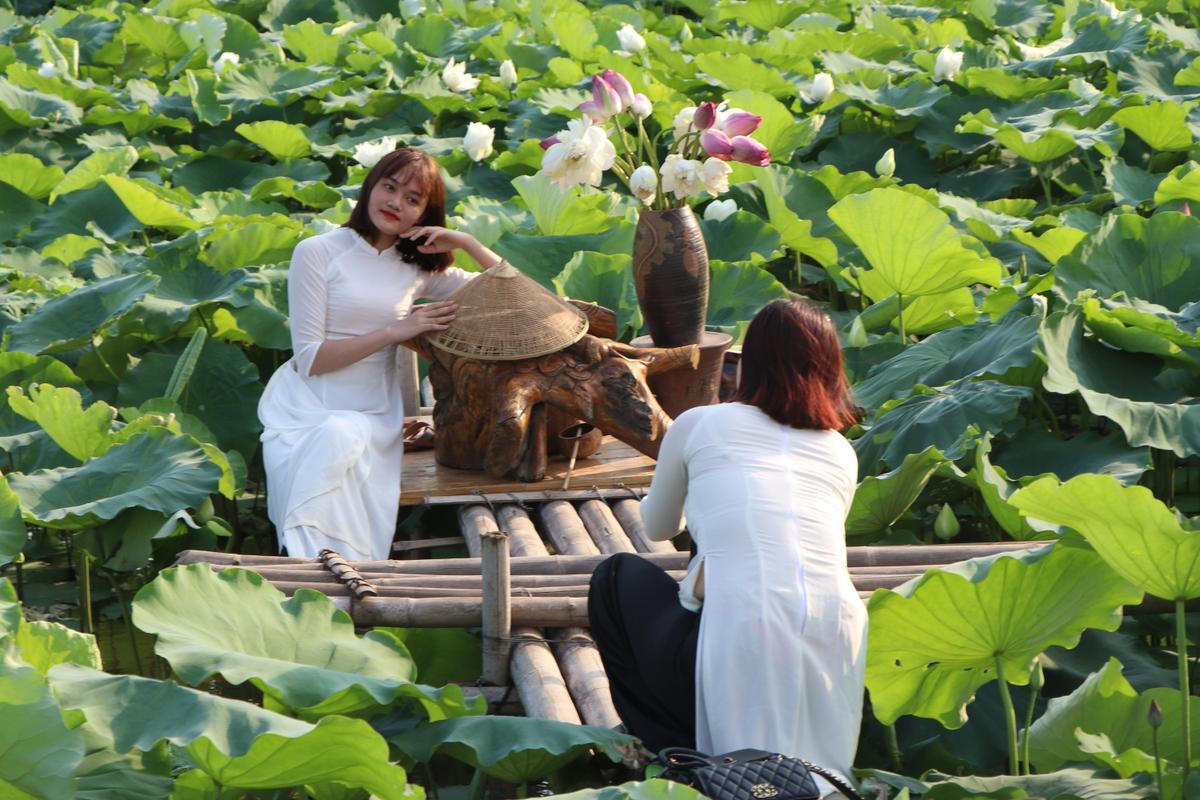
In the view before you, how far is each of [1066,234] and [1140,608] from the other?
1.66 meters

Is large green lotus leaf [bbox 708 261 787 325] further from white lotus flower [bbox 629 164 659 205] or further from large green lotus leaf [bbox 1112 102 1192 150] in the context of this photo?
large green lotus leaf [bbox 1112 102 1192 150]

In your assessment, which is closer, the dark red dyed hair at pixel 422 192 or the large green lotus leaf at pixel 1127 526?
the large green lotus leaf at pixel 1127 526

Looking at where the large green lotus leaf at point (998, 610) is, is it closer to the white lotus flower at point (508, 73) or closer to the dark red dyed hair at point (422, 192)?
the dark red dyed hair at point (422, 192)

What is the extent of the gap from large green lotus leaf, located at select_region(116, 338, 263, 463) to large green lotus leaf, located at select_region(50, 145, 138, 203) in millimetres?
1460

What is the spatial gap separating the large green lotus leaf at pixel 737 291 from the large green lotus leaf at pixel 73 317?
144 cm

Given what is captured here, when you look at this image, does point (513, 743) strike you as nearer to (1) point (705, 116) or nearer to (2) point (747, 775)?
(2) point (747, 775)

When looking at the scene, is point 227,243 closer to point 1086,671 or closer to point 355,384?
point 355,384

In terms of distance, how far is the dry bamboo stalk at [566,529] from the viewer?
3.26m

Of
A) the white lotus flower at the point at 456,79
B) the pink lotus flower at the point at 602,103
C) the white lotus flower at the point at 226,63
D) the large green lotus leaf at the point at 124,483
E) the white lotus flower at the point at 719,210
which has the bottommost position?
the large green lotus leaf at the point at 124,483

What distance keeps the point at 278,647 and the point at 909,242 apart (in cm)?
209

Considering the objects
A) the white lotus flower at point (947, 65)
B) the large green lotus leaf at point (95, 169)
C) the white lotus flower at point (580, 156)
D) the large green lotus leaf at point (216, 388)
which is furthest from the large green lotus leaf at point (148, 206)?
the white lotus flower at point (947, 65)

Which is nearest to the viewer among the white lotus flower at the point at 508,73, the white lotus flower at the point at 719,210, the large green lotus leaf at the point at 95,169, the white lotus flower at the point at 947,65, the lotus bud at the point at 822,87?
the white lotus flower at the point at 719,210

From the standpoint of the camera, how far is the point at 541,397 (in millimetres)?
3570

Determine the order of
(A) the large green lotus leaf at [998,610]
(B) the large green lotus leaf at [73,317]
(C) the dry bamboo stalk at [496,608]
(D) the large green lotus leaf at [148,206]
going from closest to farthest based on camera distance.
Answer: (A) the large green lotus leaf at [998,610]
(C) the dry bamboo stalk at [496,608]
(B) the large green lotus leaf at [73,317]
(D) the large green lotus leaf at [148,206]
